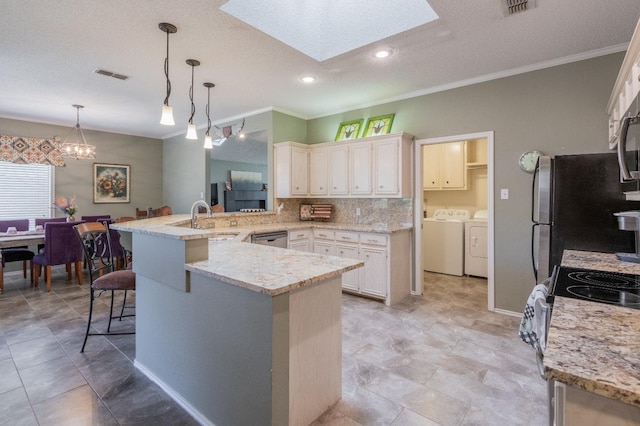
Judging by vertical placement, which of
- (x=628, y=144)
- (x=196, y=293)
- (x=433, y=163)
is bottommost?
(x=196, y=293)

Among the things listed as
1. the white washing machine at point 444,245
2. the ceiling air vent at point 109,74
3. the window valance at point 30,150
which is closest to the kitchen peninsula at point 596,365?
the white washing machine at point 444,245

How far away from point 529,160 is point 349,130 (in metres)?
2.35

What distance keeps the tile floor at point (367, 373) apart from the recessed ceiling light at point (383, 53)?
2.60 metres

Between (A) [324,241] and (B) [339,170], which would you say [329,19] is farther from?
(A) [324,241]

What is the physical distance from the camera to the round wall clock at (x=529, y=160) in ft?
10.5

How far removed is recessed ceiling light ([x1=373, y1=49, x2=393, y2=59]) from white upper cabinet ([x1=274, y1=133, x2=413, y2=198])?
1.08 m

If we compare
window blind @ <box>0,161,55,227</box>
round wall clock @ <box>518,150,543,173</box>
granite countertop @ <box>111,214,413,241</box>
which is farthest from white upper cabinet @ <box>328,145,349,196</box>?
window blind @ <box>0,161,55,227</box>

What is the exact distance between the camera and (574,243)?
2.44 metres

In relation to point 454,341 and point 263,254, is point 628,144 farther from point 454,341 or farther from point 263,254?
point 263,254

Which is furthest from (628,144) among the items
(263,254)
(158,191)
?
(158,191)

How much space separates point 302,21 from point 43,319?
3882 millimetres

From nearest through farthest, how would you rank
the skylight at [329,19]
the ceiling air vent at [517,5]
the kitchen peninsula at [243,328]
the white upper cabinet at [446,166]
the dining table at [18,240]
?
the kitchen peninsula at [243,328]
the ceiling air vent at [517,5]
the skylight at [329,19]
the dining table at [18,240]
the white upper cabinet at [446,166]

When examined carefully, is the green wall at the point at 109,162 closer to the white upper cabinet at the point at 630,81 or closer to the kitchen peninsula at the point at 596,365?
the kitchen peninsula at the point at 596,365

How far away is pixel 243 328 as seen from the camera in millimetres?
1513
